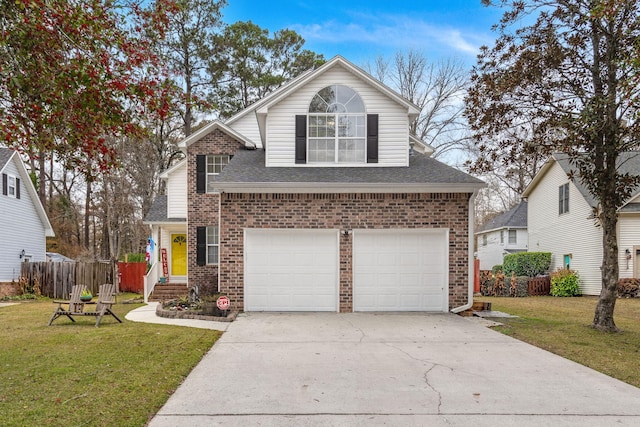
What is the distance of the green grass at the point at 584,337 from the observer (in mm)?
7229

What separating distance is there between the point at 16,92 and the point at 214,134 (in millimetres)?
10406

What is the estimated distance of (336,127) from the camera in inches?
515

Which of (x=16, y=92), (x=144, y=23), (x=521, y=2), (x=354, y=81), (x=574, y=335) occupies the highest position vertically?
(x=521, y=2)

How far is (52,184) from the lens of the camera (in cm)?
3647

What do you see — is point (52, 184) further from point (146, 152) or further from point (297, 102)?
point (297, 102)

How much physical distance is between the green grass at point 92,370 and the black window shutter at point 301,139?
5661mm

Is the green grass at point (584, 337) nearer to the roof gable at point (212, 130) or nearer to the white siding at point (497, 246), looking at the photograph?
the roof gable at point (212, 130)

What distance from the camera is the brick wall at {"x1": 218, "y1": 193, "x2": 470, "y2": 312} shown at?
1182 centimetres

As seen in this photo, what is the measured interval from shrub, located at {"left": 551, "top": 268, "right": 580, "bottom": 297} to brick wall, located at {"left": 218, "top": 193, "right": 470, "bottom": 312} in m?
11.7

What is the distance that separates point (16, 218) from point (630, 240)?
2700cm

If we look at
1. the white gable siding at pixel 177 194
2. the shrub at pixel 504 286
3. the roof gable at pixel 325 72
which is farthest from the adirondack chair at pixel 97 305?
the shrub at pixel 504 286

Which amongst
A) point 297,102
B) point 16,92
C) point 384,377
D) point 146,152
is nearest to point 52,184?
point 146,152

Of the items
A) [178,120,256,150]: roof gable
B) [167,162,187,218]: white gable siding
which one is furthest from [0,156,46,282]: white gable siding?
[178,120,256,150]: roof gable

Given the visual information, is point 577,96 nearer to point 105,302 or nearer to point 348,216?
point 348,216
